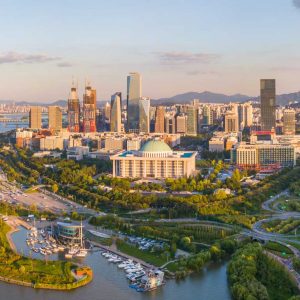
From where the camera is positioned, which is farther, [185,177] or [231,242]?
[185,177]

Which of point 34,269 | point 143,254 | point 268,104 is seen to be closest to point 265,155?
point 268,104

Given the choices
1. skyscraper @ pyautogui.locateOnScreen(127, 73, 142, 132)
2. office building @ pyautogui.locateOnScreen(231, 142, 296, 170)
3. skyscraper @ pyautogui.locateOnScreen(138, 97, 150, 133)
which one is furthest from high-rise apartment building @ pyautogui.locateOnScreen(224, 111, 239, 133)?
office building @ pyautogui.locateOnScreen(231, 142, 296, 170)

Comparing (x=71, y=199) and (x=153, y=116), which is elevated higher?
(x=153, y=116)

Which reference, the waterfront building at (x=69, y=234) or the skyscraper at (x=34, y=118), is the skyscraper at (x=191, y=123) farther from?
the waterfront building at (x=69, y=234)

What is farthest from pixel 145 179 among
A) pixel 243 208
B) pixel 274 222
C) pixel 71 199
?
pixel 274 222

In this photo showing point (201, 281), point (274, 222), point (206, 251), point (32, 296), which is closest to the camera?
point (32, 296)

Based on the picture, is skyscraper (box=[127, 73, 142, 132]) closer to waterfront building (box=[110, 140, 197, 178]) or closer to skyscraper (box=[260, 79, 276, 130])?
skyscraper (box=[260, 79, 276, 130])

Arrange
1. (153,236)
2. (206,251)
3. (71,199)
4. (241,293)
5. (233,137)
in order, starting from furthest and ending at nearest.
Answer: (233,137), (71,199), (153,236), (206,251), (241,293)

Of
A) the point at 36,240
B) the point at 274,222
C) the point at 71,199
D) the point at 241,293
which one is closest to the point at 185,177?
the point at 71,199

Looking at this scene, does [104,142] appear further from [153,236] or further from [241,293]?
[241,293]
